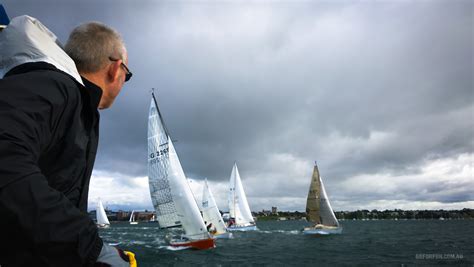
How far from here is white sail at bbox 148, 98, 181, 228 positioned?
103 feet

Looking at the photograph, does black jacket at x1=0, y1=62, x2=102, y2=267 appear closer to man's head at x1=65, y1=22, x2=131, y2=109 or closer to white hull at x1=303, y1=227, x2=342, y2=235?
man's head at x1=65, y1=22, x2=131, y2=109

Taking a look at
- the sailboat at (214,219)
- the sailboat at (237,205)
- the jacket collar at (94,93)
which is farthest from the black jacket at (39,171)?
the sailboat at (237,205)

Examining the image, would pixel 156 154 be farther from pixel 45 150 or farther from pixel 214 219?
pixel 45 150

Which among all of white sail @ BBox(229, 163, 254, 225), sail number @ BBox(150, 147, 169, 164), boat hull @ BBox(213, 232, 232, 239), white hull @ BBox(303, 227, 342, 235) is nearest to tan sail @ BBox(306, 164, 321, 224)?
white hull @ BBox(303, 227, 342, 235)

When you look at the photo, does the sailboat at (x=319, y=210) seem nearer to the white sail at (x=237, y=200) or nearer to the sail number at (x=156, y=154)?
the white sail at (x=237, y=200)

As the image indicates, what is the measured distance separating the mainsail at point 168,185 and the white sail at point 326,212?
39234 millimetres

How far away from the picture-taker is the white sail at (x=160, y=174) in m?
31.3

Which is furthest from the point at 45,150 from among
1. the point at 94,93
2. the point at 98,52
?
the point at 98,52

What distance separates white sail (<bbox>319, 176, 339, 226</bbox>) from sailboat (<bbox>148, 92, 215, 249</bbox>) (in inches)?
1516

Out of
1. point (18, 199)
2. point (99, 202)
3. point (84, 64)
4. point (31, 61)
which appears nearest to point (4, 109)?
point (18, 199)

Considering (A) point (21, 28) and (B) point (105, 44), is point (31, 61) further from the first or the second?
(B) point (105, 44)

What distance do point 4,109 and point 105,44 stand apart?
84 cm

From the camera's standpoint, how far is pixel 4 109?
0.95 m

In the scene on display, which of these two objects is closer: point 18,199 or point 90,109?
point 18,199
